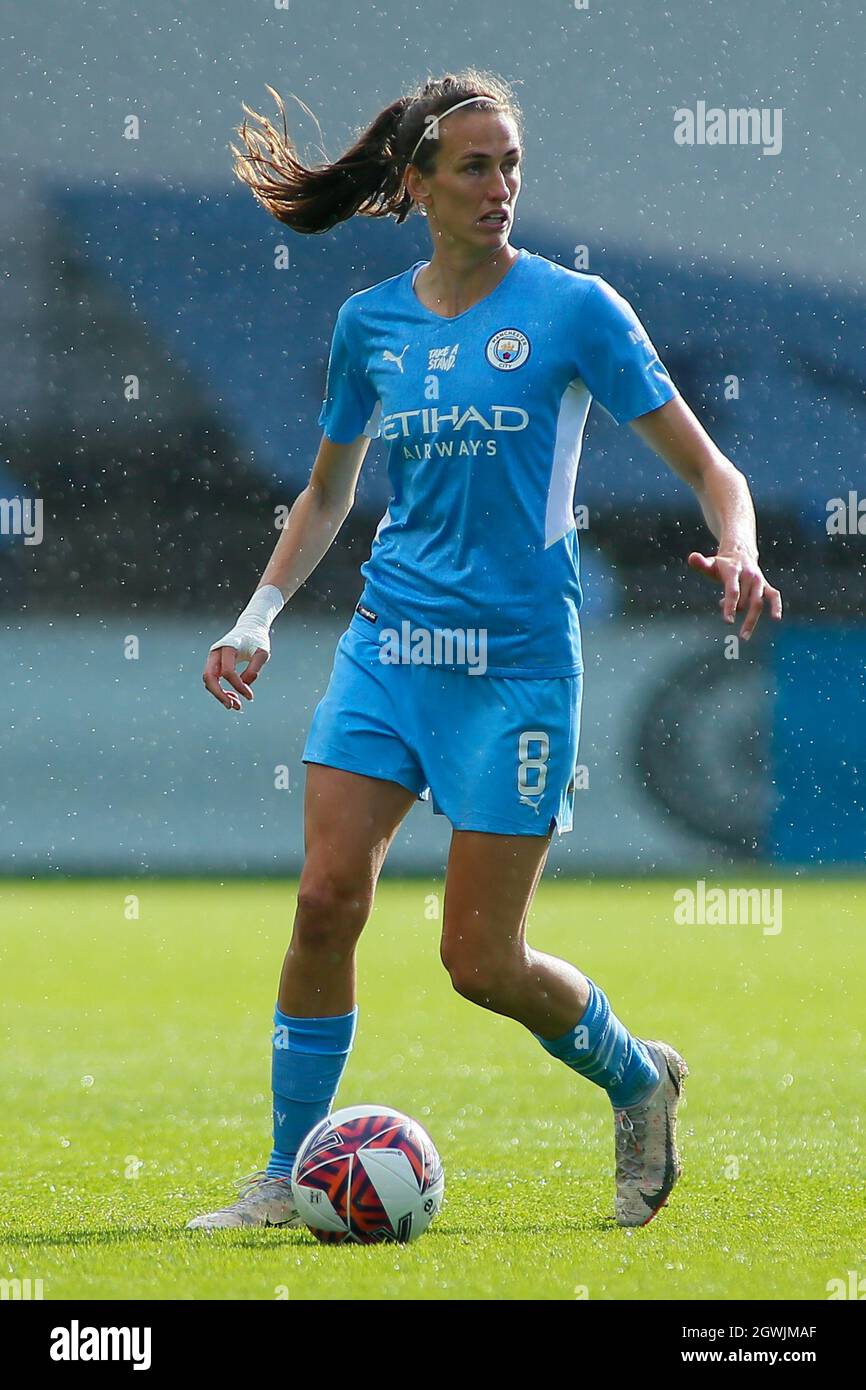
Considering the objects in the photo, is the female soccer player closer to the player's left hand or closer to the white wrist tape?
the white wrist tape

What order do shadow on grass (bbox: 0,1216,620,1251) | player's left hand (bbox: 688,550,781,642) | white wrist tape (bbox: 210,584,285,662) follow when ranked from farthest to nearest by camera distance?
white wrist tape (bbox: 210,584,285,662), shadow on grass (bbox: 0,1216,620,1251), player's left hand (bbox: 688,550,781,642)

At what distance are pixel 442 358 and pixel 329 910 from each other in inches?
43.7

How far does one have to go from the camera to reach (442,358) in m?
3.69

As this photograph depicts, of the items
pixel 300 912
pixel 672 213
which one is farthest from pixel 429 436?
pixel 672 213

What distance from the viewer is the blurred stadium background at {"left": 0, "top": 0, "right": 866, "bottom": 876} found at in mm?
14469

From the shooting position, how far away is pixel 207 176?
18750 mm

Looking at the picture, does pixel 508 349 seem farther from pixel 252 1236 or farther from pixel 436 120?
pixel 252 1236

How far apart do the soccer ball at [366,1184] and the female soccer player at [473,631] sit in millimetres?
207

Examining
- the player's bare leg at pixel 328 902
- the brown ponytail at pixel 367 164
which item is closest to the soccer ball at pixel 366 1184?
the player's bare leg at pixel 328 902

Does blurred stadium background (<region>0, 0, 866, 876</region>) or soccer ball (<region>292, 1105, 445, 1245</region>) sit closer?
soccer ball (<region>292, 1105, 445, 1245</region>)

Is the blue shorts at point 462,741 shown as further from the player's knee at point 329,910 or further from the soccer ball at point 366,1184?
the soccer ball at point 366,1184

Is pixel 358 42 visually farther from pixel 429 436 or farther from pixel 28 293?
pixel 429 436

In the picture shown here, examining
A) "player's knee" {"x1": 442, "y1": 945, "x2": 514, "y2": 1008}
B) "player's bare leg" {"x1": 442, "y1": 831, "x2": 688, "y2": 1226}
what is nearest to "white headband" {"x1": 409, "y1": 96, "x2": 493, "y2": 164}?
"player's bare leg" {"x1": 442, "y1": 831, "x2": 688, "y2": 1226}

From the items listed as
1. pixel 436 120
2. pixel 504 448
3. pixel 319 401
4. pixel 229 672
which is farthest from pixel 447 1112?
pixel 319 401
